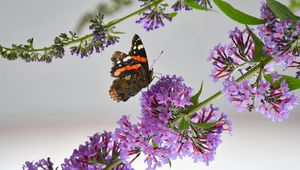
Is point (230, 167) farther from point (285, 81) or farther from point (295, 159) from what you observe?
point (285, 81)

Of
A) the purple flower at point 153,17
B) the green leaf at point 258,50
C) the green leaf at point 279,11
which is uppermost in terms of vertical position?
the purple flower at point 153,17

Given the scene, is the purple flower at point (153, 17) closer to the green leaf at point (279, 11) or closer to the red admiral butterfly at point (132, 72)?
the red admiral butterfly at point (132, 72)


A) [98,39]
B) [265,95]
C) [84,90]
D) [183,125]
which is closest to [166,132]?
[183,125]

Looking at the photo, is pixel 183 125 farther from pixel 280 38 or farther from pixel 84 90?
pixel 84 90

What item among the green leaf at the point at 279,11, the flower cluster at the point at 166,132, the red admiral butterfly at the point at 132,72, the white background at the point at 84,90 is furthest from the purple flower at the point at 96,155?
the white background at the point at 84,90

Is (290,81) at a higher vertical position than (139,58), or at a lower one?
lower

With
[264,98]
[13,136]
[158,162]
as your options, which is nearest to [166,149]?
[158,162]
